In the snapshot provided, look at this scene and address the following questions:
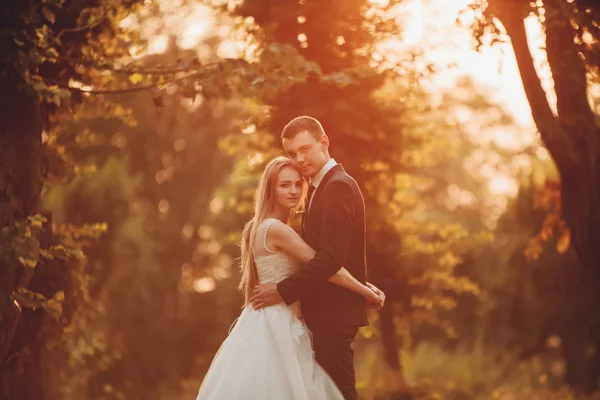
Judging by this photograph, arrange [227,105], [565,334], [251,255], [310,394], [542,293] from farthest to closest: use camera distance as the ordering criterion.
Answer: [227,105] → [542,293] → [565,334] → [251,255] → [310,394]

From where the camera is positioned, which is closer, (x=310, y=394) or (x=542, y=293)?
(x=310, y=394)

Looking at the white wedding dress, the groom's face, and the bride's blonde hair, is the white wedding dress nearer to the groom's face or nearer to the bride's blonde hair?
the bride's blonde hair

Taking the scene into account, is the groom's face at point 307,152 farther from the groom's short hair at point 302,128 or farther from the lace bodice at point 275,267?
the lace bodice at point 275,267

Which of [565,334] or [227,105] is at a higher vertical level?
[227,105]

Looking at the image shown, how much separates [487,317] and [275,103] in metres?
17.4

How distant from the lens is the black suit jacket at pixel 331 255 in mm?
5637

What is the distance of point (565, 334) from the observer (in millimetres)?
22984

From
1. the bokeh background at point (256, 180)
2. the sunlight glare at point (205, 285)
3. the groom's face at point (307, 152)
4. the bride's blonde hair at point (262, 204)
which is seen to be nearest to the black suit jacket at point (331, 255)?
the groom's face at point (307, 152)

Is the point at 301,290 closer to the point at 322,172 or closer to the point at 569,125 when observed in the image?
the point at 322,172

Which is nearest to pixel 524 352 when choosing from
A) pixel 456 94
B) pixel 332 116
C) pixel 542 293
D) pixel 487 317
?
pixel 542 293

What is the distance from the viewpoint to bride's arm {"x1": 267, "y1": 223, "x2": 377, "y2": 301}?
5773mm

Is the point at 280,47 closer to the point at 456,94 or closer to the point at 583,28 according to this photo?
the point at 583,28

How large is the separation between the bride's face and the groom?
6 cm

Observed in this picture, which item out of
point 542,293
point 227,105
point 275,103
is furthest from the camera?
point 227,105
